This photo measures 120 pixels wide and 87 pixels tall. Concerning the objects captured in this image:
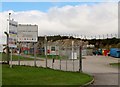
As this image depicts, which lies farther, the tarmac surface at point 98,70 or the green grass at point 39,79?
the tarmac surface at point 98,70

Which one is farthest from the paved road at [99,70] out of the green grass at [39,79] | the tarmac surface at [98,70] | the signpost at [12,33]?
the signpost at [12,33]

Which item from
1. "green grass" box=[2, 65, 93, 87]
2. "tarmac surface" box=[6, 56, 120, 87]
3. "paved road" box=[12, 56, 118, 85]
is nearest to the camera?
"green grass" box=[2, 65, 93, 87]

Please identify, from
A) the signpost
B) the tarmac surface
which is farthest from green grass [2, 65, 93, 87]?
the signpost

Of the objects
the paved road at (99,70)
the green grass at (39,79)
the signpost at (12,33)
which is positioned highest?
the signpost at (12,33)

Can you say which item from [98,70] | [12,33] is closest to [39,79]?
[12,33]

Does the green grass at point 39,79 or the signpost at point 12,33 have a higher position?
the signpost at point 12,33

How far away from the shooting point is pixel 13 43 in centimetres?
2519

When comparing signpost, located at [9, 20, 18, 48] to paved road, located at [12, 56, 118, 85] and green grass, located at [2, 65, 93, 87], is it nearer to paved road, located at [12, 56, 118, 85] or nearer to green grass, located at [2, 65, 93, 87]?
green grass, located at [2, 65, 93, 87]

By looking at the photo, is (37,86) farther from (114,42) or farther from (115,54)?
(114,42)

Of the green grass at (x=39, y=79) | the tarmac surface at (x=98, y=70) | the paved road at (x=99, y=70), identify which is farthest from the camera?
the paved road at (x=99, y=70)

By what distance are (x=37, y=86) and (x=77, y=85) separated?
8.14ft

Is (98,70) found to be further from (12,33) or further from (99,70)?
(12,33)

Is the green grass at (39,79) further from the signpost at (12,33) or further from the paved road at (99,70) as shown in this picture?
the signpost at (12,33)

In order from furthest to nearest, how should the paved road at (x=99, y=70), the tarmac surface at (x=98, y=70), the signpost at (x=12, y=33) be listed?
the signpost at (x=12, y=33), the paved road at (x=99, y=70), the tarmac surface at (x=98, y=70)
